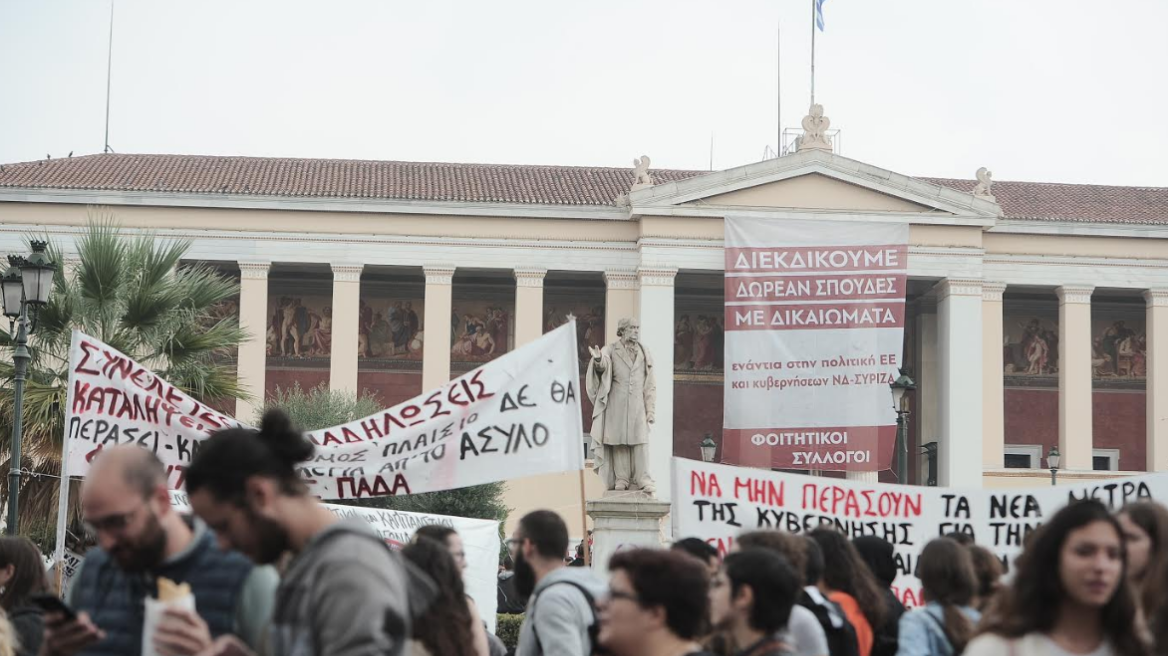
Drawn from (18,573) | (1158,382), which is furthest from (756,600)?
(1158,382)

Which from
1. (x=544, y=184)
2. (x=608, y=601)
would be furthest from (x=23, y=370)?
(x=544, y=184)

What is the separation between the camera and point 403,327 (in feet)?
152

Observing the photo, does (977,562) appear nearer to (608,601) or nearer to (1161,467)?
(608,601)

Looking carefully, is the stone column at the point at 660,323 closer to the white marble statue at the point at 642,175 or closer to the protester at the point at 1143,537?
the white marble statue at the point at 642,175

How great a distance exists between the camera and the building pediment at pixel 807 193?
42.8m

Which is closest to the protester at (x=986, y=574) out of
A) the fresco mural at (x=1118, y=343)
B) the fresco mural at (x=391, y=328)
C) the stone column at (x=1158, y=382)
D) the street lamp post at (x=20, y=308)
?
the street lamp post at (x=20, y=308)

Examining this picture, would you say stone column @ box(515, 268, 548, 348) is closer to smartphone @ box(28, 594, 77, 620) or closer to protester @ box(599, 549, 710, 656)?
protester @ box(599, 549, 710, 656)

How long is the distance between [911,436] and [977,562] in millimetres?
40808

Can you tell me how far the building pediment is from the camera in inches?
1684

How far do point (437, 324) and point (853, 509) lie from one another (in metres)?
34.4

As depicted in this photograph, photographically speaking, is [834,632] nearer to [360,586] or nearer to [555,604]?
[555,604]

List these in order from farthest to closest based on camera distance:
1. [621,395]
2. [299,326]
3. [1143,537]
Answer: [299,326] → [621,395] → [1143,537]

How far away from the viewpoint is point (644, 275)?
1688 inches

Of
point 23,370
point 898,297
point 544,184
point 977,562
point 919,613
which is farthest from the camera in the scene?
point 544,184
